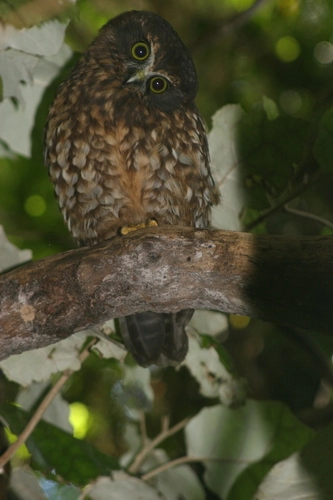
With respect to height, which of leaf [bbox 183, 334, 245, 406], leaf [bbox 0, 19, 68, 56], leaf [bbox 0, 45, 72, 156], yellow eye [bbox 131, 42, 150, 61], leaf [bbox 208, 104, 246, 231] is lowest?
leaf [bbox 183, 334, 245, 406]

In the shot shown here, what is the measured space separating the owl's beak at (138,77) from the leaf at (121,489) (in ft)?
4.72

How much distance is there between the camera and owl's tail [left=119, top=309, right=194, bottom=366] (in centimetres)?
223

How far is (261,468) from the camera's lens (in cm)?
240

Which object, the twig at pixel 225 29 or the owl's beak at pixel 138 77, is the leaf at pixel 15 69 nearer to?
the owl's beak at pixel 138 77

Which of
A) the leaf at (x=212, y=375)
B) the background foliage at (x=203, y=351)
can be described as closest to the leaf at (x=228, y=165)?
the background foliage at (x=203, y=351)

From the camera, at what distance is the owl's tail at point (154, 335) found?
87.8 inches

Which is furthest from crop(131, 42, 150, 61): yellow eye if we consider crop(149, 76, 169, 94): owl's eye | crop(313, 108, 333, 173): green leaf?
crop(313, 108, 333, 173): green leaf

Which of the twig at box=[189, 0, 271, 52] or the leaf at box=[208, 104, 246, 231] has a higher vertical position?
the twig at box=[189, 0, 271, 52]

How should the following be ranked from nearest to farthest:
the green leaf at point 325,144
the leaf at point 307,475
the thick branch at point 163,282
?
the thick branch at point 163,282
the leaf at point 307,475
the green leaf at point 325,144

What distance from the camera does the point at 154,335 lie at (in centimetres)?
225

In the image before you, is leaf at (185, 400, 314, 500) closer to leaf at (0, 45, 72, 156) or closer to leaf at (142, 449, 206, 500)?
leaf at (142, 449, 206, 500)

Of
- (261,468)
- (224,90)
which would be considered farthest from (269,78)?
(261,468)

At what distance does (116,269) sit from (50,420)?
3.66ft

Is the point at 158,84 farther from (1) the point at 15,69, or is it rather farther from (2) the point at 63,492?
(2) the point at 63,492
